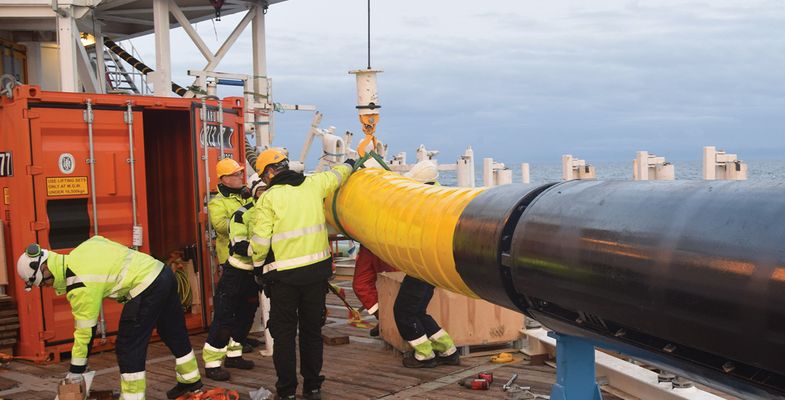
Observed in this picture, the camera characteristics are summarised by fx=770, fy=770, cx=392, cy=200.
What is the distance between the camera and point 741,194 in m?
2.31

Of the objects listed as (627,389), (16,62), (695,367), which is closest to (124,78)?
(16,62)

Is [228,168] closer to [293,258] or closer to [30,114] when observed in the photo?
[30,114]

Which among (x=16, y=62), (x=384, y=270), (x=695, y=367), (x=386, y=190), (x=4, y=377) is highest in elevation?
(x=16, y=62)

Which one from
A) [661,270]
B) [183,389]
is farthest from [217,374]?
[661,270]

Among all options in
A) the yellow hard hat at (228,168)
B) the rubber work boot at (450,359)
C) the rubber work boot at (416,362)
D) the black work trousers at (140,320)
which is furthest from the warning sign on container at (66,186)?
the rubber work boot at (450,359)

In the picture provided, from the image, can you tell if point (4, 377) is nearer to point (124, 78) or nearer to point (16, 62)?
point (16, 62)

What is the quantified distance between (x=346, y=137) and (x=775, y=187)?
464 inches

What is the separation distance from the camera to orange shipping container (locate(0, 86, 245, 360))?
777cm

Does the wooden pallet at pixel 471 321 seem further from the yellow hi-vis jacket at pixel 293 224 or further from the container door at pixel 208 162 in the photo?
the container door at pixel 208 162

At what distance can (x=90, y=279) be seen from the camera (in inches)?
219

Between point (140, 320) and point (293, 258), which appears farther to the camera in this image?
point (293, 258)

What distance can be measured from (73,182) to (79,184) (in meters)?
0.07

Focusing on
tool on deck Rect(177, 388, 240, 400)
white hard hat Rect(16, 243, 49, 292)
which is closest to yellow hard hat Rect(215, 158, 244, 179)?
tool on deck Rect(177, 388, 240, 400)

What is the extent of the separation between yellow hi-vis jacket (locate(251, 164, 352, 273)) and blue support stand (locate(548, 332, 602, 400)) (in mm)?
2894
